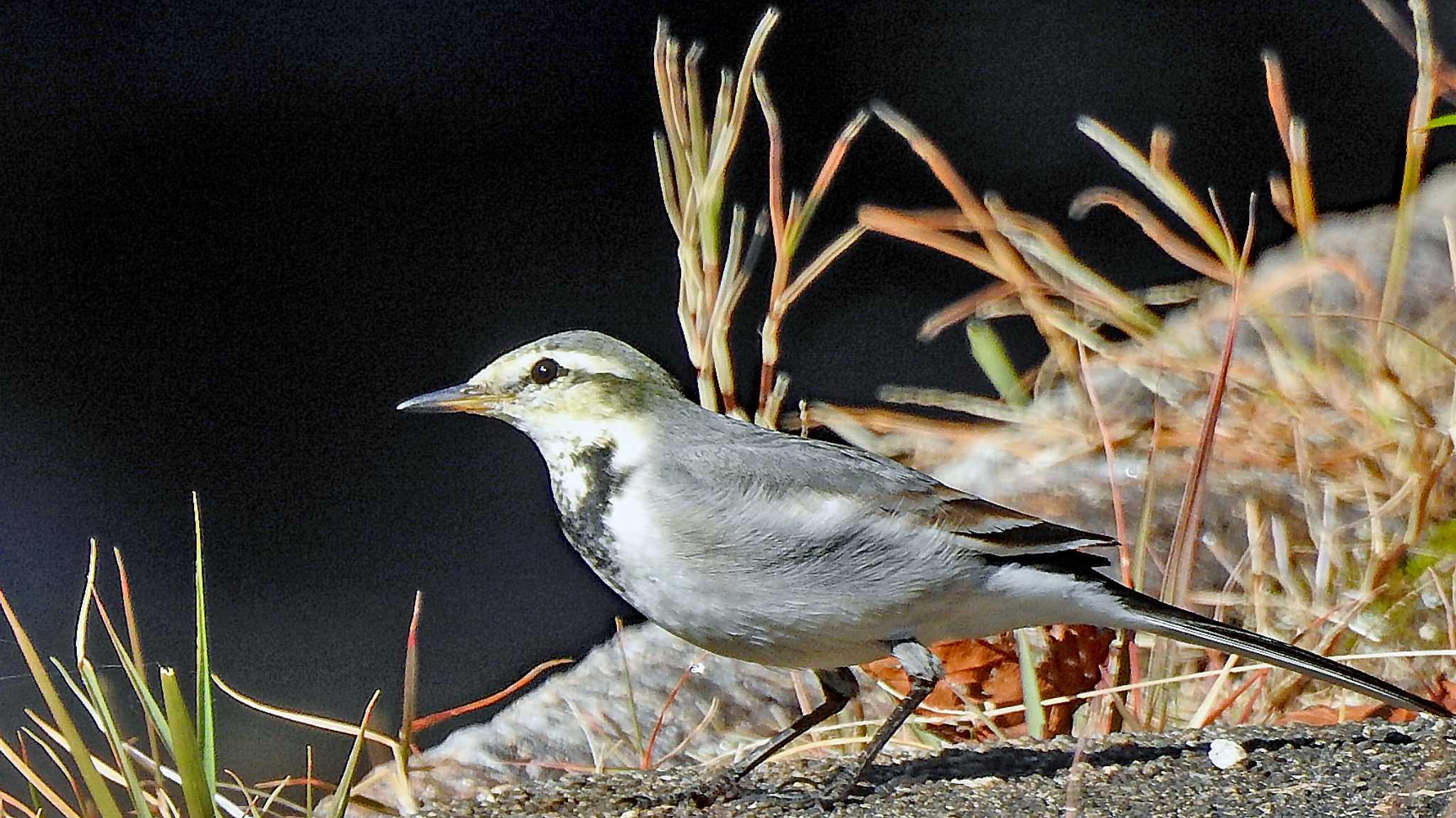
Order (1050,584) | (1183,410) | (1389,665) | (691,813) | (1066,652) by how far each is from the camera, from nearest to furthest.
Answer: (691,813)
(1050,584)
(1066,652)
(1389,665)
(1183,410)

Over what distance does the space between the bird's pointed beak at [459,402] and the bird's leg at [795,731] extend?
631mm

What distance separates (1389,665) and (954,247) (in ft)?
3.68

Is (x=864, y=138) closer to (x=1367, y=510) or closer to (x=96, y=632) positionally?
(x=1367, y=510)

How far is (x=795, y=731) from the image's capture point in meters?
2.36

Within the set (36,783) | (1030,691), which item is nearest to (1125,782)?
(1030,691)

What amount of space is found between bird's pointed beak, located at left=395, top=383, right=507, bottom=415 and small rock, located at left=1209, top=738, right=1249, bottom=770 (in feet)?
3.67

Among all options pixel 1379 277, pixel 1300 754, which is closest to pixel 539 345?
pixel 1300 754

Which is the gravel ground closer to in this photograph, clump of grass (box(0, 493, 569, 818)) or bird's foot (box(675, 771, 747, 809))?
bird's foot (box(675, 771, 747, 809))

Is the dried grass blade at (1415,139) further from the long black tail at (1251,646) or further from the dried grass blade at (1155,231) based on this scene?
the long black tail at (1251,646)

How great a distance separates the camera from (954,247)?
3.02 m

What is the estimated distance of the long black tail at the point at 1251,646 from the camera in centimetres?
220

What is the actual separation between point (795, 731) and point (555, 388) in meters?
0.62

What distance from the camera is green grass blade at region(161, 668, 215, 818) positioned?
1807mm

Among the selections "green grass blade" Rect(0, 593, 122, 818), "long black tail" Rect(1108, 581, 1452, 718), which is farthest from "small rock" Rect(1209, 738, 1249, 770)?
"green grass blade" Rect(0, 593, 122, 818)
